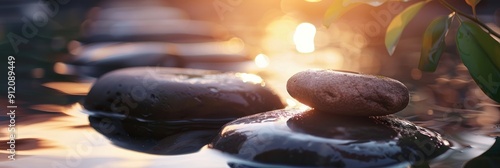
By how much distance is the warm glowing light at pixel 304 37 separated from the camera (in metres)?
6.42

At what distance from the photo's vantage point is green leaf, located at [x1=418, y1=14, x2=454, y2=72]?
1.95 metres

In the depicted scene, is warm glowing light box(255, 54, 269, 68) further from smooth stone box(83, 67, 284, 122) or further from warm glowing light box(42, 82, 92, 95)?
smooth stone box(83, 67, 284, 122)

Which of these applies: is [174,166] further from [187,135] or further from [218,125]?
[218,125]

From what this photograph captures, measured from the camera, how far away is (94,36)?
6.46 m

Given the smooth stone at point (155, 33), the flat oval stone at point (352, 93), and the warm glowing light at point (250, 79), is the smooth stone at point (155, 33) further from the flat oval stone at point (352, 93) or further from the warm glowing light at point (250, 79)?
the flat oval stone at point (352, 93)

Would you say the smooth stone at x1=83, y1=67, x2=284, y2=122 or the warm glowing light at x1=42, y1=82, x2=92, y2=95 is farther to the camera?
the warm glowing light at x1=42, y1=82, x2=92, y2=95

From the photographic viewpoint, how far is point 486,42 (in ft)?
6.35

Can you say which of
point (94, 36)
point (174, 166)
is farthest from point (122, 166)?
point (94, 36)

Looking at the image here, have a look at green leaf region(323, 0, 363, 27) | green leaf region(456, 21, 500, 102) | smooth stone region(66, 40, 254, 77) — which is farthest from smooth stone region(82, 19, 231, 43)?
green leaf region(456, 21, 500, 102)

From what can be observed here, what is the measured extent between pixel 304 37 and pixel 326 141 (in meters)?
5.90

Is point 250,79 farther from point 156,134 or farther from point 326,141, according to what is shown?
point 326,141

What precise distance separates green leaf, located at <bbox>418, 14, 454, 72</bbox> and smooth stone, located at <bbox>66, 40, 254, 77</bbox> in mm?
2840

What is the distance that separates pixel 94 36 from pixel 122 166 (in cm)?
459

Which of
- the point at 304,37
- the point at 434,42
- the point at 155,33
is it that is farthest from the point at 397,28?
the point at 304,37
